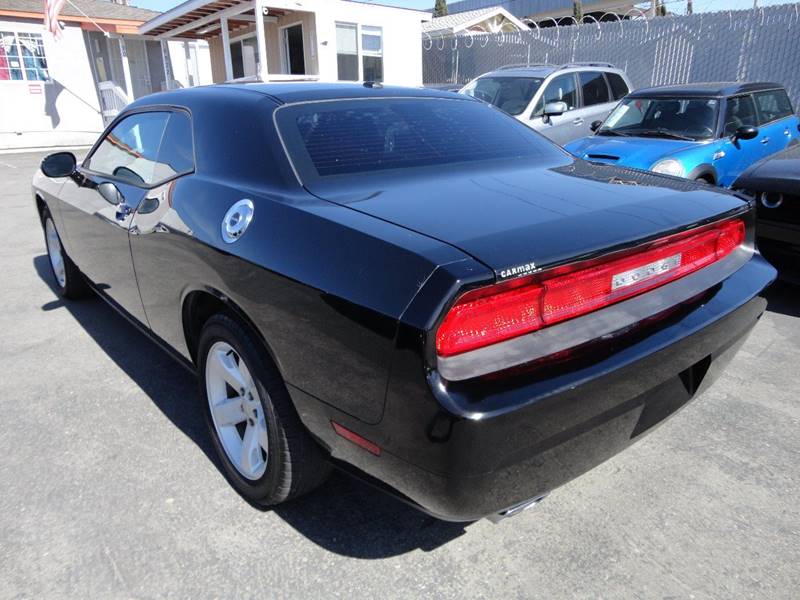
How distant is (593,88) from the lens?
9.48m

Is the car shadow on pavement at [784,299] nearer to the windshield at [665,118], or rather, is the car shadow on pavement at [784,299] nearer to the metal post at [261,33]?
the windshield at [665,118]

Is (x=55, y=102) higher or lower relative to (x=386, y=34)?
lower

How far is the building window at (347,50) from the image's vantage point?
642 inches

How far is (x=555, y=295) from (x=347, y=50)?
1633 centimetres

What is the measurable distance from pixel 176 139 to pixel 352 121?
0.88m

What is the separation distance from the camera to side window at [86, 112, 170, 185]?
314 centimetres

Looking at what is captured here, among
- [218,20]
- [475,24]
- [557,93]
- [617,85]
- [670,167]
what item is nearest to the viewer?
[670,167]

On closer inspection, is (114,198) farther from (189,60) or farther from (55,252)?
(189,60)

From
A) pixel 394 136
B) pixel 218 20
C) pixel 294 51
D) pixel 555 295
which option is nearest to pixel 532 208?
pixel 555 295

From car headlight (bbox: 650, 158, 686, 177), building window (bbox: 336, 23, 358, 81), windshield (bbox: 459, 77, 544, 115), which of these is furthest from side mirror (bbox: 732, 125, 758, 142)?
building window (bbox: 336, 23, 358, 81)

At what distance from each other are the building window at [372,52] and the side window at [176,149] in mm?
14995

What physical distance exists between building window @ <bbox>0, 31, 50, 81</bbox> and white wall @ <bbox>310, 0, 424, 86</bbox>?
31.1 feet

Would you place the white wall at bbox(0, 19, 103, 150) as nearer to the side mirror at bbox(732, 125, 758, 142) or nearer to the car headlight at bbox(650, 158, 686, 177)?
the car headlight at bbox(650, 158, 686, 177)

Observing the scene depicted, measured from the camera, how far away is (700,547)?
87.4 inches
